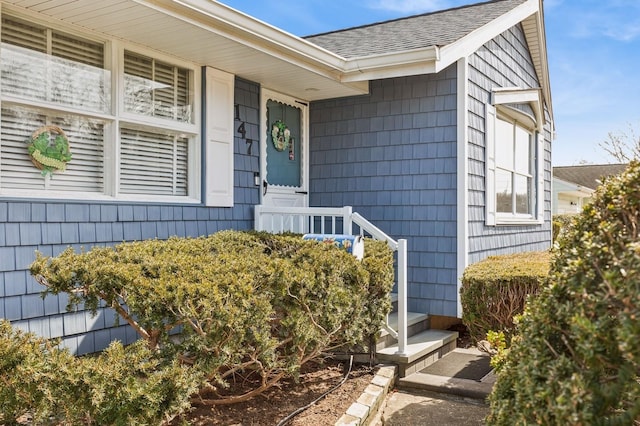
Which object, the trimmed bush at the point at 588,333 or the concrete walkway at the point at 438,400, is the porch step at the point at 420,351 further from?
the trimmed bush at the point at 588,333

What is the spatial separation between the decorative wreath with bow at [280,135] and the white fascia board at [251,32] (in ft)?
3.05

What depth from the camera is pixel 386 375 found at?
4125mm

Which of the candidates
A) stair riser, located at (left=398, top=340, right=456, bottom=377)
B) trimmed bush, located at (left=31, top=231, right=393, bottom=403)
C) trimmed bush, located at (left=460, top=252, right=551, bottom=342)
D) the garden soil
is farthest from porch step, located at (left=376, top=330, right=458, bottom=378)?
trimmed bush, located at (left=31, top=231, right=393, bottom=403)

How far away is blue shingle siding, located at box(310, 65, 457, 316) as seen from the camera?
221 inches

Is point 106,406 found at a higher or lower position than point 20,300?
lower

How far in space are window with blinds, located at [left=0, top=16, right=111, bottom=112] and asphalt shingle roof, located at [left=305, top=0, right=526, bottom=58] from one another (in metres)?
2.92

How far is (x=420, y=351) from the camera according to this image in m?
4.56

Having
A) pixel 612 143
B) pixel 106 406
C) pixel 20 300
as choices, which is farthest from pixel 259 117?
pixel 612 143

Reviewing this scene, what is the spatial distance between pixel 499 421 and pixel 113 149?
3.63 metres

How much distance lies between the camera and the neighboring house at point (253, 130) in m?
3.70

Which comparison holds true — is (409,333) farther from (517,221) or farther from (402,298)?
(517,221)

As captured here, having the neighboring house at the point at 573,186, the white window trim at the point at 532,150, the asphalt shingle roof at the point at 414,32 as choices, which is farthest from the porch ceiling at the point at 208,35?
the neighboring house at the point at 573,186

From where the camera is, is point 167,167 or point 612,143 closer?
point 167,167

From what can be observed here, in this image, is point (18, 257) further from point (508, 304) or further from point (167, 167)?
point (508, 304)
